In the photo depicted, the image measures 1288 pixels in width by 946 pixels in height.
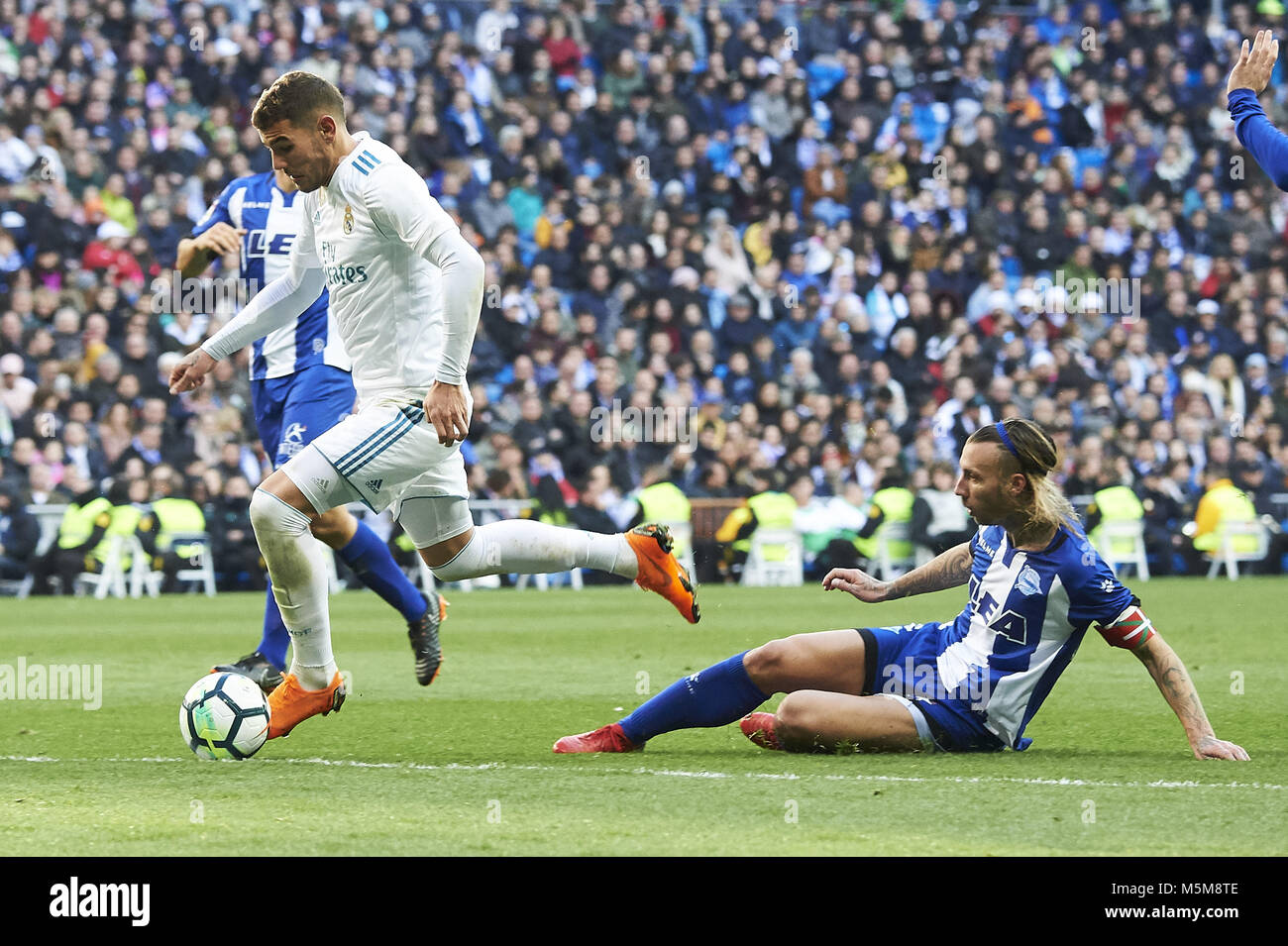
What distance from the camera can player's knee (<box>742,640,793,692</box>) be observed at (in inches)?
238

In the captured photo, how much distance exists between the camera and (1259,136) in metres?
6.10

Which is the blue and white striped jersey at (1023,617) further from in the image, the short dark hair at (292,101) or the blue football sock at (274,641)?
the blue football sock at (274,641)

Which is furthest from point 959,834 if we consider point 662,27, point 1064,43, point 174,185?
point 1064,43

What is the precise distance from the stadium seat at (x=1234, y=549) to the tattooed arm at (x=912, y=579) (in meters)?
13.8

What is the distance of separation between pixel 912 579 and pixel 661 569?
1.10 m

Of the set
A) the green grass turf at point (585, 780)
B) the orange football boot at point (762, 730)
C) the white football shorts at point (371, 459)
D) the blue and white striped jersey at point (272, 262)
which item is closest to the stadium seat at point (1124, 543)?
the green grass turf at point (585, 780)

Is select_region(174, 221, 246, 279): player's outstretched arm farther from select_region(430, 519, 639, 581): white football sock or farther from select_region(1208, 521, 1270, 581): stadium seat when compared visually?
select_region(1208, 521, 1270, 581): stadium seat

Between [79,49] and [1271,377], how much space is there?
Result: 13809mm

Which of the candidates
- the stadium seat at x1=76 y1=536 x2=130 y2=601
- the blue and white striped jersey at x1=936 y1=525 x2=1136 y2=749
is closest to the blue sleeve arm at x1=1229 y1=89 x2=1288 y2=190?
the blue and white striped jersey at x1=936 y1=525 x2=1136 y2=749

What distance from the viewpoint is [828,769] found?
5.75 metres

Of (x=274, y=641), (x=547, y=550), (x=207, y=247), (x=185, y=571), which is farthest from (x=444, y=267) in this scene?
(x=185, y=571)

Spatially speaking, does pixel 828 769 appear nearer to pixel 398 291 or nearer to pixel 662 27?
pixel 398 291

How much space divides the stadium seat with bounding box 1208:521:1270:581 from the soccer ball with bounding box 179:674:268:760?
14869 mm

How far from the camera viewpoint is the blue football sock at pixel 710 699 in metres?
6.07
